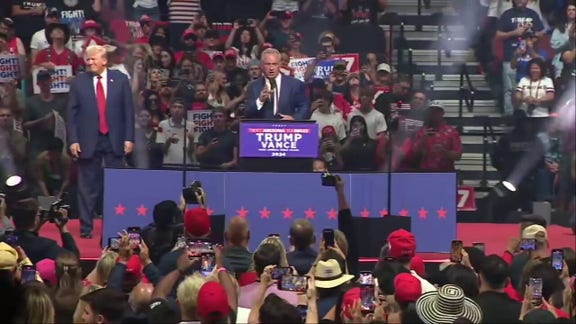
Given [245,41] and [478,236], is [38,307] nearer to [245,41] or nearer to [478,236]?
[478,236]

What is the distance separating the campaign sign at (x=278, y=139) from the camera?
15.8 metres

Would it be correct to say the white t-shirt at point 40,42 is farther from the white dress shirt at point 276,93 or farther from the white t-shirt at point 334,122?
the white dress shirt at point 276,93

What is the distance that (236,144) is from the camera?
1828 cm

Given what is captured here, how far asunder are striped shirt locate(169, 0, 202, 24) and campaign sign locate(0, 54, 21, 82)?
339 cm

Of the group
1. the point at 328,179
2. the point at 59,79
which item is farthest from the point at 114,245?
the point at 59,79

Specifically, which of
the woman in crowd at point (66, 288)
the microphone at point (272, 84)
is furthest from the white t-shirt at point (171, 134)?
the woman in crowd at point (66, 288)

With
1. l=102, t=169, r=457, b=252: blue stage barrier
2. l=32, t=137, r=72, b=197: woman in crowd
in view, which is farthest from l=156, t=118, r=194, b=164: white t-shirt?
l=102, t=169, r=457, b=252: blue stage barrier

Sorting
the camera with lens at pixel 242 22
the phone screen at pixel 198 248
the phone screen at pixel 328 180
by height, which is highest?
the camera with lens at pixel 242 22

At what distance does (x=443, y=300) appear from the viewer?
28.5ft

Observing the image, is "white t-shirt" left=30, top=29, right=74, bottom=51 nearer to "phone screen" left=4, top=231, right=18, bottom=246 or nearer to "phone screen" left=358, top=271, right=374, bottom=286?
"phone screen" left=4, top=231, right=18, bottom=246

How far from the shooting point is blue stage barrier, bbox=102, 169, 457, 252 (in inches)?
621

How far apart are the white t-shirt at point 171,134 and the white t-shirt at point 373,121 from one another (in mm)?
2067

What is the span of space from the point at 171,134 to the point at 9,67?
2810 millimetres

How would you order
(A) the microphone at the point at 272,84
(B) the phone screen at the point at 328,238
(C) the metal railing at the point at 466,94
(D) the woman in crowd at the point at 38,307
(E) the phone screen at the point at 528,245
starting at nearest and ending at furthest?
(D) the woman in crowd at the point at 38,307 → (B) the phone screen at the point at 328,238 → (E) the phone screen at the point at 528,245 → (A) the microphone at the point at 272,84 → (C) the metal railing at the point at 466,94
